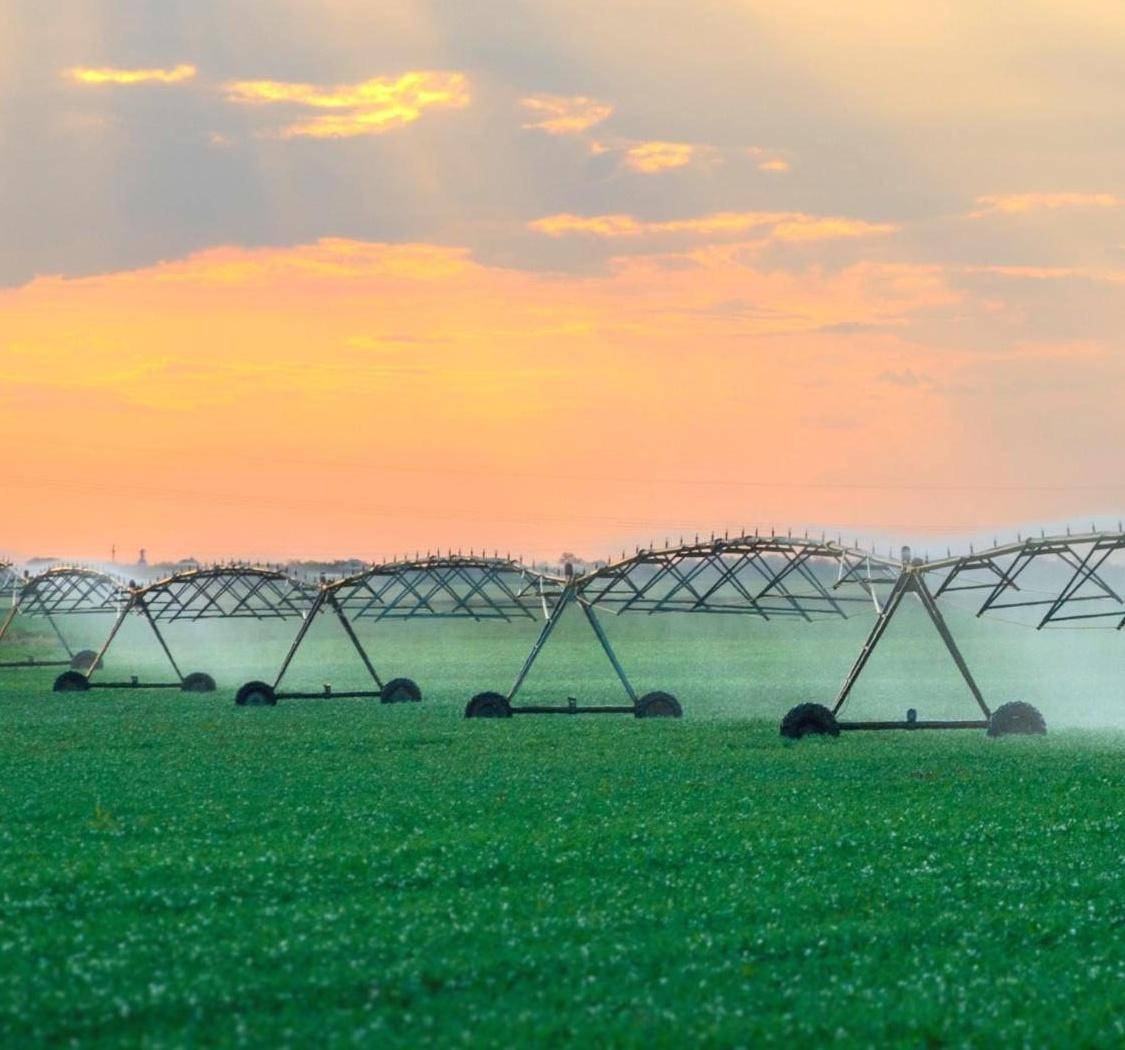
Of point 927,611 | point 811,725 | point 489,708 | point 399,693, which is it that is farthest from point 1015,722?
point 399,693

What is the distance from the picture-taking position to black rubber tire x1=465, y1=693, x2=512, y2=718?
47281 mm

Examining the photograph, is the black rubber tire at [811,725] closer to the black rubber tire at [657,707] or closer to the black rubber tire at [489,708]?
the black rubber tire at [657,707]

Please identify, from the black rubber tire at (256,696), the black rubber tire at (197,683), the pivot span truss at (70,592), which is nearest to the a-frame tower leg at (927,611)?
the black rubber tire at (256,696)

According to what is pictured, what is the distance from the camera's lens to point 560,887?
19406 mm

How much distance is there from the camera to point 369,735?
136 feet

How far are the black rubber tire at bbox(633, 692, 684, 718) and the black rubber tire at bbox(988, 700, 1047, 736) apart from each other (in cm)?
1004

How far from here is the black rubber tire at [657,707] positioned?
1860 inches

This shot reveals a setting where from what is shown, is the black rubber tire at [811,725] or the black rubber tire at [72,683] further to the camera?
the black rubber tire at [72,683]

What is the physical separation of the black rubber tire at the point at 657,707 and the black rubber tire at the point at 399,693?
1051 centimetres

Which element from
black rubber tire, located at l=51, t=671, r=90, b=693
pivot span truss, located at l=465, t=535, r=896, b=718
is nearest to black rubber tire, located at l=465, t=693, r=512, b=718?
pivot span truss, located at l=465, t=535, r=896, b=718

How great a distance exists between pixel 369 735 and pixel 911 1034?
28.8 metres

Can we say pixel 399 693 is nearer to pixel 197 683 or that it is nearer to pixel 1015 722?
pixel 197 683

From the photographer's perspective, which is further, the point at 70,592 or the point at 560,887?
the point at 70,592

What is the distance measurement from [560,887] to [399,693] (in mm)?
36889
